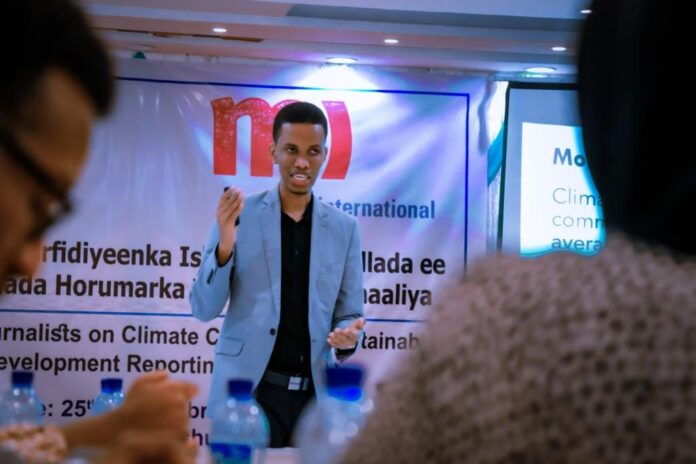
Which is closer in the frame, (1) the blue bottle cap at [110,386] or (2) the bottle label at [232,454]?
(2) the bottle label at [232,454]

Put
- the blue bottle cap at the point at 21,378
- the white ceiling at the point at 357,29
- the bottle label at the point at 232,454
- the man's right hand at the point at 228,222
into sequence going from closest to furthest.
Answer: the bottle label at the point at 232,454
the blue bottle cap at the point at 21,378
the man's right hand at the point at 228,222
the white ceiling at the point at 357,29

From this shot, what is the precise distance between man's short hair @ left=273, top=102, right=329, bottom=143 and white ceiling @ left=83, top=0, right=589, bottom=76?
0.88 ft

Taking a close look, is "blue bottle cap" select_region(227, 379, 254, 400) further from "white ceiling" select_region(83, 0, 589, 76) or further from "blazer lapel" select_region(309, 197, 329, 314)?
"white ceiling" select_region(83, 0, 589, 76)

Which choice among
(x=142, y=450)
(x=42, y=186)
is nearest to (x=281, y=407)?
(x=142, y=450)

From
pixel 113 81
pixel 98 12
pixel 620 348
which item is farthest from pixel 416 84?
pixel 620 348

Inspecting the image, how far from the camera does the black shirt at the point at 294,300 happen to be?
4.17 m

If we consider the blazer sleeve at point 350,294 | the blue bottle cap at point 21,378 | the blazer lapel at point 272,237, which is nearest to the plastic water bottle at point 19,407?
the blue bottle cap at point 21,378

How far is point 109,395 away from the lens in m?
2.75

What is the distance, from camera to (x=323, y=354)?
13.6 ft

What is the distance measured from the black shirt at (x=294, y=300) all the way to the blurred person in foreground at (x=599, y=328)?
348 cm

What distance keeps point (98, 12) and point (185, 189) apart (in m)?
0.98

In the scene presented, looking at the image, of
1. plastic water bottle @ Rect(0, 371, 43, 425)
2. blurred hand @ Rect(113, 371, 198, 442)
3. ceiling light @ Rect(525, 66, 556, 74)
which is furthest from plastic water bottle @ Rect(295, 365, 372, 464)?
ceiling light @ Rect(525, 66, 556, 74)

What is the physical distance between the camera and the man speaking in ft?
13.4

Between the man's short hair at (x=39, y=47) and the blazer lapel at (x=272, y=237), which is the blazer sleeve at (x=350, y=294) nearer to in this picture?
the blazer lapel at (x=272, y=237)
